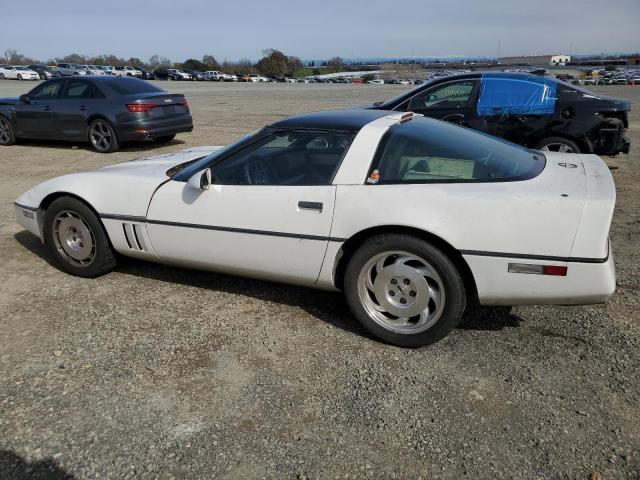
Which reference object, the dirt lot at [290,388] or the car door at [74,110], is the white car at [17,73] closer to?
the car door at [74,110]

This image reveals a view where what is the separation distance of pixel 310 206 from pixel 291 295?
94 cm

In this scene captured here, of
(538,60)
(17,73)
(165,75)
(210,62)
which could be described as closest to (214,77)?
(165,75)

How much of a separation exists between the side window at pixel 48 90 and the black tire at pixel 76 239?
7.19 meters

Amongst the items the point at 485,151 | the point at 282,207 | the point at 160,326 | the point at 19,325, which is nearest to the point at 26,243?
the point at 19,325

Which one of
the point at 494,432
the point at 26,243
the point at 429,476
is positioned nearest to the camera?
the point at 429,476

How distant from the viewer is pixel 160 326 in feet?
11.4

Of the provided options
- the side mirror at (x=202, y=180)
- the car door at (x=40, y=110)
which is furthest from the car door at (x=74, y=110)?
the side mirror at (x=202, y=180)

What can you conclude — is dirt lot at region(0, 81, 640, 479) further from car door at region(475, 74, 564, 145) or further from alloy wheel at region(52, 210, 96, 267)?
car door at region(475, 74, 564, 145)

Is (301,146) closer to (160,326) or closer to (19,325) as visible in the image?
(160,326)

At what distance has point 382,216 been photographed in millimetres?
3010

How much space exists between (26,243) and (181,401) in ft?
10.8

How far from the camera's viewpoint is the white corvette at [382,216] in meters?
2.79

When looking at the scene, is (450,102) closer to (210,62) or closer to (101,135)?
(101,135)

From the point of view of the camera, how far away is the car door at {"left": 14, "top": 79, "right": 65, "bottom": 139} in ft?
33.3
